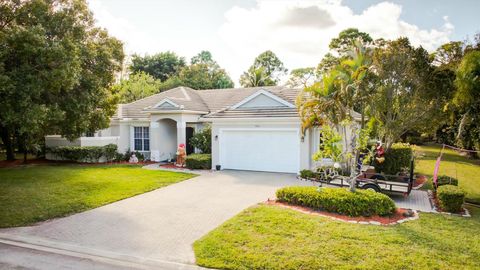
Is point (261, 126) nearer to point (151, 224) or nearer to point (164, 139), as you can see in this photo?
point (164, 139)

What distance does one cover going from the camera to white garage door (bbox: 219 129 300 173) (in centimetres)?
1800

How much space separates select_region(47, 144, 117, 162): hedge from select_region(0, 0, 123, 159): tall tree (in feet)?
17.5

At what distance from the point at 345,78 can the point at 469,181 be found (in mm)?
8913

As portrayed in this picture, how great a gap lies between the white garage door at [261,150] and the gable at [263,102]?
1782 mm

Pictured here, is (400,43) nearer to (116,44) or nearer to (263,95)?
(263,95)

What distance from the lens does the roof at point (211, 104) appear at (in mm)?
19077

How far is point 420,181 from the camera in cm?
1659

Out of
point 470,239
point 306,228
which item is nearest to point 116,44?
point 306,228

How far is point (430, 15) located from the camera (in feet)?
50.3

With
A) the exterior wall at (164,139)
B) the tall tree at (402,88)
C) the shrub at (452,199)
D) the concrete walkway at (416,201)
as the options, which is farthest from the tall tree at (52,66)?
the shrub at (452,199)

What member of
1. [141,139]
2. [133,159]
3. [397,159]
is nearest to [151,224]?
[397,159]

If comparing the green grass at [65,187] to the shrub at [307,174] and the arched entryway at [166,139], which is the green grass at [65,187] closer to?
the arched entryway at [166,139]

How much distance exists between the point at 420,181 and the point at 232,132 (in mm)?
10519

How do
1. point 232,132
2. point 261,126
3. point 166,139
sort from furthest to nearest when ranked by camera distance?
point 166,139 < point 232,132 < point 261,126
